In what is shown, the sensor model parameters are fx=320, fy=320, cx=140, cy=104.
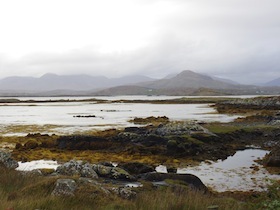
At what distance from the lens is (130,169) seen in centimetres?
1952

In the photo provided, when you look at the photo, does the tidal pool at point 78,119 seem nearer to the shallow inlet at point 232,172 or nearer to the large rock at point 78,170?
the shallow inlet at point 232,172

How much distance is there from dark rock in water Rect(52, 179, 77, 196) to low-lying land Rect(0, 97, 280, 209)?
34 millimetres

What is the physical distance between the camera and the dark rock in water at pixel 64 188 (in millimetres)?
8224

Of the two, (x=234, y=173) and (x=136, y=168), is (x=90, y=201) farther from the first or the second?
(x=234, y=173)

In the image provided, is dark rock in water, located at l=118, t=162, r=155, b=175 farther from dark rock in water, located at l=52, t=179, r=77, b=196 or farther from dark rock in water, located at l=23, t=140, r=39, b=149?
dark rock in water, located at l=23, t=140, r=39, b=149

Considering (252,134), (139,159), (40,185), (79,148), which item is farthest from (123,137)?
(40,185)

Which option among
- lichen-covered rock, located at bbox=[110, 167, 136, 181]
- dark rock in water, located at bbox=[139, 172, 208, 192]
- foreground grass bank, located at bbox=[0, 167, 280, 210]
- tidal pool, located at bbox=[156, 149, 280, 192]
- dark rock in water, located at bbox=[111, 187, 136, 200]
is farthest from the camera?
tidal pool, located at bbox=[156, 149, 280, 192]

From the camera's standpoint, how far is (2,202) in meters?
6.63

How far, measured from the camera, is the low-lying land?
773cm

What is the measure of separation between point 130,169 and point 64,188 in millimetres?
11240

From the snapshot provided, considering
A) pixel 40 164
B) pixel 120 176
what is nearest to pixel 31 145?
pixel 40 164

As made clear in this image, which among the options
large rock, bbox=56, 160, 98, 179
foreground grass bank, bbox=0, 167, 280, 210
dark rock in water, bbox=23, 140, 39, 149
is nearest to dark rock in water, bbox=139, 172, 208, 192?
large rock, bbox=56, 160, 98, 179

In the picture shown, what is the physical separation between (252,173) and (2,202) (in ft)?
57.7

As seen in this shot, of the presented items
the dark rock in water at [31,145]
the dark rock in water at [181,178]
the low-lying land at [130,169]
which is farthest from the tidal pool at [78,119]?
the dark rock in water at [181,178]
